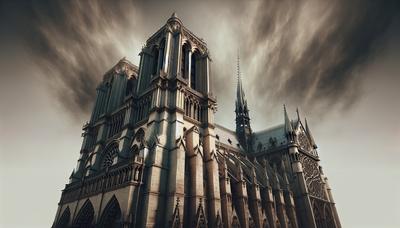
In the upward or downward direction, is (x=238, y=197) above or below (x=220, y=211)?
above

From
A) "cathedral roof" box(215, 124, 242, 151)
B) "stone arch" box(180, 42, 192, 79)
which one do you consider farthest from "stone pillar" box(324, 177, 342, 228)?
"stone arch" box(180, 42, 192, 79)

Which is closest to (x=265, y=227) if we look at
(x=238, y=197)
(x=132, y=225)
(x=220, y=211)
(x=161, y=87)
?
(x=238, y=197)

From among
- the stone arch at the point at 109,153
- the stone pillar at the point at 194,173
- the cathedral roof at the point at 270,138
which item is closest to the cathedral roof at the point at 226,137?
the cathedral roof at the point at 270,138

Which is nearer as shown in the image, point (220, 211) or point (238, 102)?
point (220, 211)

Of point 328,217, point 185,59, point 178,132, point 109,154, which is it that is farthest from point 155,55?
point 328,217

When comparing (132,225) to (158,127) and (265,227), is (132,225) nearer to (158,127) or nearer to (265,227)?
(158,127)

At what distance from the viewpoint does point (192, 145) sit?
30438mm

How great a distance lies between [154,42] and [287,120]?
111 feet

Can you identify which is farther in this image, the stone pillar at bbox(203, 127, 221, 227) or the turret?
the turret

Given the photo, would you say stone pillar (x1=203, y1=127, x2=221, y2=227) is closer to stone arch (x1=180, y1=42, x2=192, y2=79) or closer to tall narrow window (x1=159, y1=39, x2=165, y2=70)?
stone arch (x1=180, y1=42, x2=192, y2=79)

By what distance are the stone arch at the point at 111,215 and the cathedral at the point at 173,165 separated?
10cm

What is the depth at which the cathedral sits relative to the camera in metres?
25.0

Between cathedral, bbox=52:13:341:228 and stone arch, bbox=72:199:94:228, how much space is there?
0.38 feet

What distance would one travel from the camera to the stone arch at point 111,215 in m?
25.2
